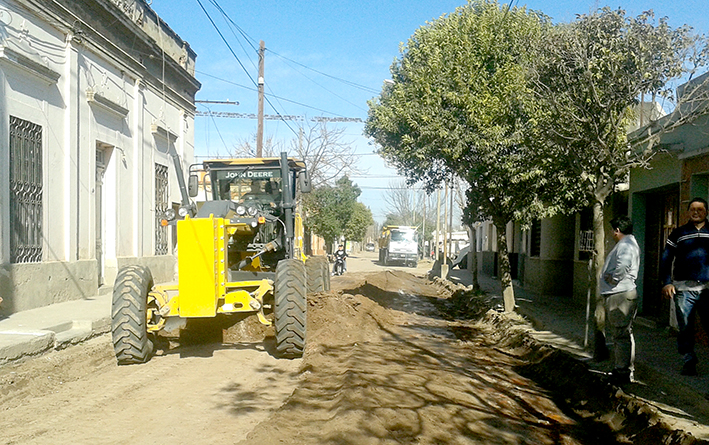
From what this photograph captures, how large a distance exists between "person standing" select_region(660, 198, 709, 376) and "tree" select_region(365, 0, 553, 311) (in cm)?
426

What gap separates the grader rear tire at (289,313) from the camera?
311 inches

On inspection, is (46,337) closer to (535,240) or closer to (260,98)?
(260,98)

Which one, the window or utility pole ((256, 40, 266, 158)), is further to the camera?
→ utility pole ((256, 40, 266, 158))

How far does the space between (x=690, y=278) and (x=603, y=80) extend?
2.96 meters

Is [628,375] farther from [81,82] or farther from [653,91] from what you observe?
[81,82]

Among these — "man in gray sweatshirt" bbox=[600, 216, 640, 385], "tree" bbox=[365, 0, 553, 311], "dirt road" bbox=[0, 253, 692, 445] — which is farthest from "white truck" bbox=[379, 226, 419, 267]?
"man in gray sweatshirt" bbox=[600, 216, 640, 385]

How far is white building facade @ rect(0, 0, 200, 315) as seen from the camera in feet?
36.8

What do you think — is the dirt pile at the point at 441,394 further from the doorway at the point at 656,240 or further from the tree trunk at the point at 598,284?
the doorway at the point at 656,240

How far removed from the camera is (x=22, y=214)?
11.5 metres

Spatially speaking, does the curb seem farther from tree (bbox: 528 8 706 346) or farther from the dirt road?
tree (bbox: 528 8 706 346)

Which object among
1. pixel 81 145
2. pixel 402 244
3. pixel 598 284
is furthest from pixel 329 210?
pixel 598 284

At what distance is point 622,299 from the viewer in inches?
269

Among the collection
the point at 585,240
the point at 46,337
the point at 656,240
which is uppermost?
the point at 656,240

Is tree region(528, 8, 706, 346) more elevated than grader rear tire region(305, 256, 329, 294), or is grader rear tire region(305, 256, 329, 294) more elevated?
tree region(528, 8, 706, 346)
